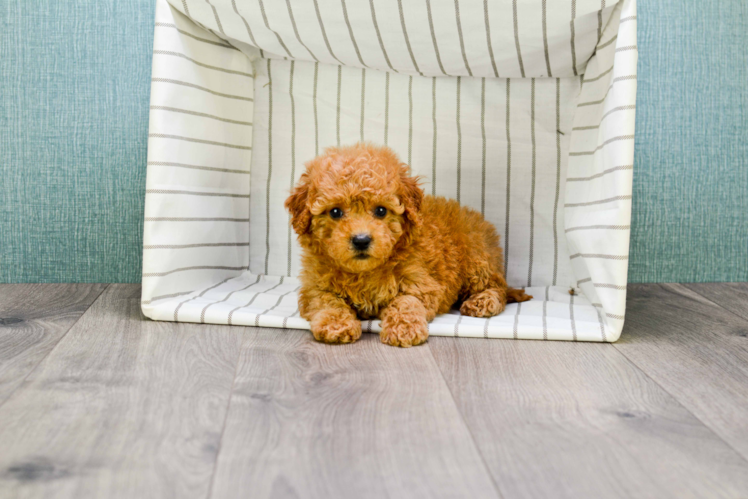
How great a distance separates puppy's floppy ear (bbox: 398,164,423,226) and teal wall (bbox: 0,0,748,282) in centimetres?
118

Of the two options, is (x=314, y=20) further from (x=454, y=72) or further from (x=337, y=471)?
(x=337, y=471)

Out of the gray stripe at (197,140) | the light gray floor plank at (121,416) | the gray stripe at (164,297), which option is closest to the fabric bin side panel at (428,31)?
the gray stripe at (197,140)

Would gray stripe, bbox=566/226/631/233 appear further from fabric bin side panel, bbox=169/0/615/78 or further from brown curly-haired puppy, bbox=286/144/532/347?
fabric bin side panel, bbox=169/0/615/78

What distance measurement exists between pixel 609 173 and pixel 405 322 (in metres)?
0.71

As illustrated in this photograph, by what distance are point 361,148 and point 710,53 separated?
1562mm

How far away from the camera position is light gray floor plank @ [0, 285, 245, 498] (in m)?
1.00

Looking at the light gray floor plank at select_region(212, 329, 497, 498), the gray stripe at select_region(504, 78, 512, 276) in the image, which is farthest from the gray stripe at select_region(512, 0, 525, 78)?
the light gray floor plank at select_region(212, 329, 497, 498)

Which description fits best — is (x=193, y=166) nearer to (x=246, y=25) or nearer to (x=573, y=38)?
(x=246, y=25)

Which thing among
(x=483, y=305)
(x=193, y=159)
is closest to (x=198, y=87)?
(x=193, y=159)

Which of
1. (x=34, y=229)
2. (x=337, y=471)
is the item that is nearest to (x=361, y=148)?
(x=337, y=471)

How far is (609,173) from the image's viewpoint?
5.85 ft

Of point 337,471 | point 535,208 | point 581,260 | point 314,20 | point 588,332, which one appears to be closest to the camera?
point 337,471

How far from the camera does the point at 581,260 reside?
2115 mm

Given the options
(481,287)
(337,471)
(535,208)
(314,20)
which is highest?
(314,20)
